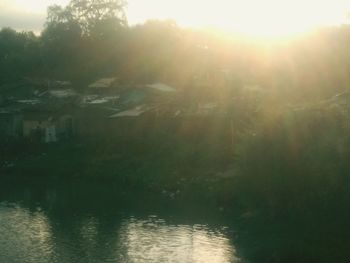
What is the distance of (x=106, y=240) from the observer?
20531mm

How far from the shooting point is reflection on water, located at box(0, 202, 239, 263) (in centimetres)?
1845

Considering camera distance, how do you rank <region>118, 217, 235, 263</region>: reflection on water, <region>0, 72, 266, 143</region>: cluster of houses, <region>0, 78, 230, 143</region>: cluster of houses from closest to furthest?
<region>118, 217, 235, 263</region>: reflection on water
<region>0, 72, 266, 143</region>: cluster of houses
<region>0, 78, 230, 143</region>: cluster of houses

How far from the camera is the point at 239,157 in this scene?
2353 cm

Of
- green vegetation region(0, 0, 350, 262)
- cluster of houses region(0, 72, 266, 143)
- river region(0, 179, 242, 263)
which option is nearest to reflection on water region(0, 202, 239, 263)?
river region(0, 179, 242, 263)

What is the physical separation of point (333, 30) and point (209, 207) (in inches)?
837

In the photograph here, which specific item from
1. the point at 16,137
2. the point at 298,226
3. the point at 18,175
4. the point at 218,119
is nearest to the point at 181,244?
the point at 298,226

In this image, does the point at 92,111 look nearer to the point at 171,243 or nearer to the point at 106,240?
the point at 106,240

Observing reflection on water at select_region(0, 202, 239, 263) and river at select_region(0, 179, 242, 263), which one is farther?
river at select_region(0, 179, 242, 263)

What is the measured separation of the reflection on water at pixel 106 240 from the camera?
18453 mm

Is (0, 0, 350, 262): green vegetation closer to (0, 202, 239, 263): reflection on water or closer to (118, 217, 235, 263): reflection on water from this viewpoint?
(118, 217, 235, 263): reflection on water

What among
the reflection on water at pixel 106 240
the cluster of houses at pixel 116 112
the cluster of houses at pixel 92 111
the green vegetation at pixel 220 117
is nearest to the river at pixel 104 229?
the reflection on water at pixel 106 240

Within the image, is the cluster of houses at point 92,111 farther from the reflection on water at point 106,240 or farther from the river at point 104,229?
the reflection on water at point 106,240

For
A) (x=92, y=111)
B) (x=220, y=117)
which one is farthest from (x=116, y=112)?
(x=220, y=117)

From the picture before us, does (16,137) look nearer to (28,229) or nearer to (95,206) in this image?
(95,206)
